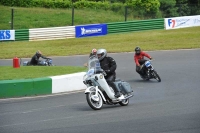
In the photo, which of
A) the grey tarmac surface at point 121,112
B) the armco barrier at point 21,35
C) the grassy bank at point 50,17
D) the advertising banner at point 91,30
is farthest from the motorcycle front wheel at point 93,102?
the grassy bank at point 50,17

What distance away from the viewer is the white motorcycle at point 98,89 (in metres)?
13.8

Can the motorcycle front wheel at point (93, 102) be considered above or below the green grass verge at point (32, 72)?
below

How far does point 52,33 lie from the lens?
123 ft

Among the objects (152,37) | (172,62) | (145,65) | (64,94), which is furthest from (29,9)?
(64,94)

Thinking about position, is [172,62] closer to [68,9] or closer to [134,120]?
[134,120]

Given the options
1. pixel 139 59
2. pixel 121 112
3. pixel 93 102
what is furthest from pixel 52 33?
pixel 121 112

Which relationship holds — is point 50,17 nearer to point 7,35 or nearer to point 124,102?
point 7,35

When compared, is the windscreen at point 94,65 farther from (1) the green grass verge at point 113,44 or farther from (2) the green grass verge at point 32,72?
(1) the green grass verge at point 113,44

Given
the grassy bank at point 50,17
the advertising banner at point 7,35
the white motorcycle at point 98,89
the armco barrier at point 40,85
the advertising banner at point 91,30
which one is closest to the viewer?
the white motorcycle at point 98,89

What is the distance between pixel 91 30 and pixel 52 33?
2657mm

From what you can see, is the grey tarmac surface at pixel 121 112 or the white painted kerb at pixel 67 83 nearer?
the grey tarmac surface at pixel 121 112

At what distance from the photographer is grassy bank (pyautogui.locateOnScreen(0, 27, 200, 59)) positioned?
3247 centimetres

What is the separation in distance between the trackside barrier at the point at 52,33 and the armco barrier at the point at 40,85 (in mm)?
19330

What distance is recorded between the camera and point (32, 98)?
16.4m
